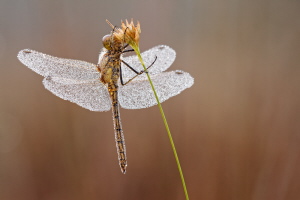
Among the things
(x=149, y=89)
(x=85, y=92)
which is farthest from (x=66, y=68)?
(x=149, y=89)

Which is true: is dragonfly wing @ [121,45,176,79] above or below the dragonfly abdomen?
above

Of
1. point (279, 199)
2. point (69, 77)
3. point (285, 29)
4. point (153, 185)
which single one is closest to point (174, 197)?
point (153, 185)

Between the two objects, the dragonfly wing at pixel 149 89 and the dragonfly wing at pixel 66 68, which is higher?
the dragonfly wing at pixel 66 68

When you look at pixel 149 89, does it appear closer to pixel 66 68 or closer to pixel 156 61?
pixel 156 61

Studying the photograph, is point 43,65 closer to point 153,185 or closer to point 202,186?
point 153,185

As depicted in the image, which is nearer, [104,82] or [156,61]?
[104,82]
